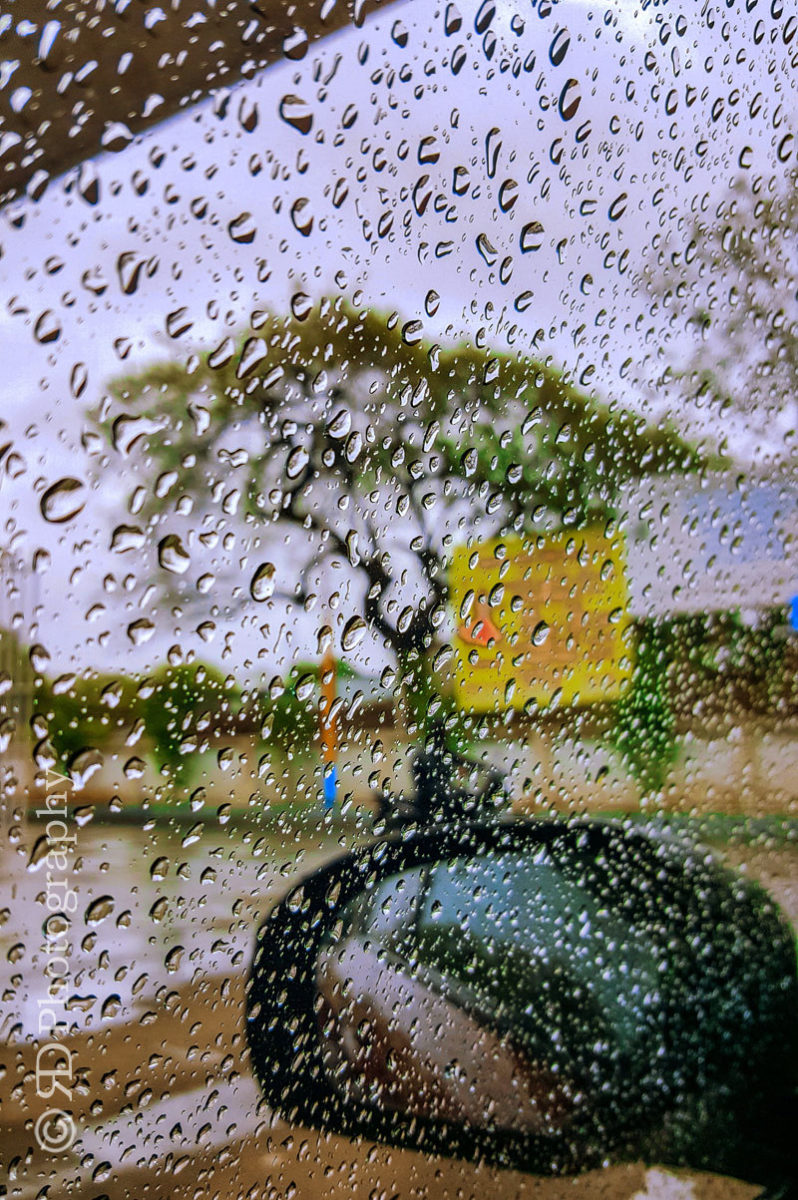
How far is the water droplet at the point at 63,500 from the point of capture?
48 cm

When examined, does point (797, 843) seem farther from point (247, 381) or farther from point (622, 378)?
point (247, 381)

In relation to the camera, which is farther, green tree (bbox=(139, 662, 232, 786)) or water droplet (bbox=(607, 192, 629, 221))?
water droplet (bbox=(607, 192, 629, 221))

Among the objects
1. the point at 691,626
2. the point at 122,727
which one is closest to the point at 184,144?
the point at 122,727

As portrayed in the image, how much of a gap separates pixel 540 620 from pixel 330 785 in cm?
24

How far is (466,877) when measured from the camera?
0.74 meters

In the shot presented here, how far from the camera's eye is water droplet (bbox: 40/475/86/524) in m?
0.48

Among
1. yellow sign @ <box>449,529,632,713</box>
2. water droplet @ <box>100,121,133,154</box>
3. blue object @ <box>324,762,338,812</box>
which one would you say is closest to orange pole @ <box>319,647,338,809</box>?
blue object @ <box>324,762,338,812</box>

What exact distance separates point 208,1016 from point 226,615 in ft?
0.81

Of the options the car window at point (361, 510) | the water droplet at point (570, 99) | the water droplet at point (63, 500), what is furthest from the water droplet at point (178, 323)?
the water droplet at point (570, 99)

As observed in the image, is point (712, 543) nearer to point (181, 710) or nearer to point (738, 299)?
point (738, 299)

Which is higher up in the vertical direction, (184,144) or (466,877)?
(184,144)

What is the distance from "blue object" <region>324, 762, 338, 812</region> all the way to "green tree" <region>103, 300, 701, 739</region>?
0.09m

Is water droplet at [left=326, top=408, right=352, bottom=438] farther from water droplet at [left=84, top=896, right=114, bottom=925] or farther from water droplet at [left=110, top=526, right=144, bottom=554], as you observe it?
water droplet at [left=84, top=896, right=114, bottom=925]

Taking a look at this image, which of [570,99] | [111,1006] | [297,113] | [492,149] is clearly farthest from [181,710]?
[570,99]
